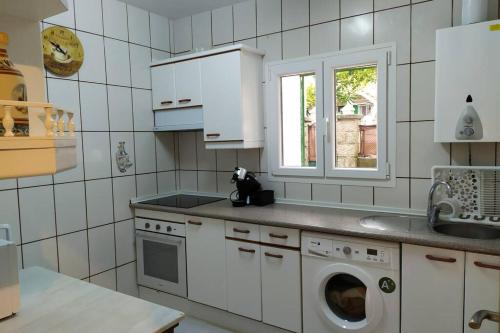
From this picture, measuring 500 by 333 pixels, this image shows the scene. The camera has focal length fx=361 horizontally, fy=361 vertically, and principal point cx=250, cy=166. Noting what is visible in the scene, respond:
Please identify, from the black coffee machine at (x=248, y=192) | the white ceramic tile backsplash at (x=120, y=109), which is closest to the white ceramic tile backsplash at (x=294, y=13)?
the black coffee machine at (x=248, y=192)

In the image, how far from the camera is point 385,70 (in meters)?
2.35

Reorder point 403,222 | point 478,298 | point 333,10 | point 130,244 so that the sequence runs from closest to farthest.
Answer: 1. point 478,298
2. point 403,222
3. point 333,10
4. point 130,244

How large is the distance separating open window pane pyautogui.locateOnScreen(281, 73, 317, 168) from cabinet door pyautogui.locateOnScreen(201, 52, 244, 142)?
39 centimetres

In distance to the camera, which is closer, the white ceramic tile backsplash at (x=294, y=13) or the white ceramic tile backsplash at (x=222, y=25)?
the white ceramic tile backsplash at (x=294, y=13)

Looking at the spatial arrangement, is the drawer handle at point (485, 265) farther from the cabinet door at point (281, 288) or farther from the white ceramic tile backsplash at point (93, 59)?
the white ceramic tile backsplash at point (93, 59)

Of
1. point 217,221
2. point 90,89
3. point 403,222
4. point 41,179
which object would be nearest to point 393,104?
point 403,222

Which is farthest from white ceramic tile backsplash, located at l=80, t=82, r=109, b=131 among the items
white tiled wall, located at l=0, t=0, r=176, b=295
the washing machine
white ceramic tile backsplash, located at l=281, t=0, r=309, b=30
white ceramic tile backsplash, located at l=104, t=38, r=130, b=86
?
the washing machine

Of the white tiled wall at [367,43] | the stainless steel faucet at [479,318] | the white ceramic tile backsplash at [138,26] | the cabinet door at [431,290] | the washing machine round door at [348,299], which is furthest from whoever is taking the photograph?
the white ceramic tile backsplash at [138,26]

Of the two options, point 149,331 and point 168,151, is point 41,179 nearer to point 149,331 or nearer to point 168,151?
point 168,151

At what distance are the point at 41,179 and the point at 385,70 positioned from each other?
237 centimetres

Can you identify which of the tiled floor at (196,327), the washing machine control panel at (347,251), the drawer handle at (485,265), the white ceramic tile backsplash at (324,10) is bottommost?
the tiled floor at (196,327)

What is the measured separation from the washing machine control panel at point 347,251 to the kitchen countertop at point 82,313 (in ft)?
3.52

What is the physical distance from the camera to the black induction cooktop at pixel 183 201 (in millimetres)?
2880

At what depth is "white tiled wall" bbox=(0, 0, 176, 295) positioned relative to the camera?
7.89 feet
